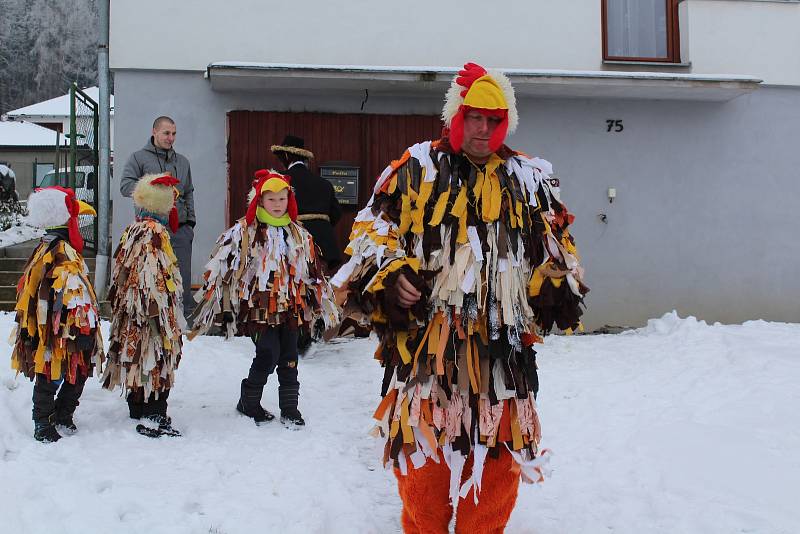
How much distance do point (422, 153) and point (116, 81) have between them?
6143mm

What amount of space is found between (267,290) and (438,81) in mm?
3741

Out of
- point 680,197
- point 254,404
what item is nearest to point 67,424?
point 254,404

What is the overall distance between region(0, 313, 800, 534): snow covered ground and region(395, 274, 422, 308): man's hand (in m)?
1.39

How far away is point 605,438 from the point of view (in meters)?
4.54

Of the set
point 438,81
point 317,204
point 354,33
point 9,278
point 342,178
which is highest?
point 354,33

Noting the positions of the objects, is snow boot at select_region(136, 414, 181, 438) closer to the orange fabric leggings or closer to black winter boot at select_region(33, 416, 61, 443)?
black winter boot at select_region(33, 416, 61, 443)

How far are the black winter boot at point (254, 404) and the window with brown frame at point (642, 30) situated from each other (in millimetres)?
6207

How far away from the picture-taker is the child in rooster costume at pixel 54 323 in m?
3.99

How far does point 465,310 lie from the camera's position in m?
2.53

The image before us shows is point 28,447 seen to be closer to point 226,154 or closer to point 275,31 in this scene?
point 226,154

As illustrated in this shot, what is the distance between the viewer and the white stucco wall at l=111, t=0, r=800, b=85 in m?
7.72

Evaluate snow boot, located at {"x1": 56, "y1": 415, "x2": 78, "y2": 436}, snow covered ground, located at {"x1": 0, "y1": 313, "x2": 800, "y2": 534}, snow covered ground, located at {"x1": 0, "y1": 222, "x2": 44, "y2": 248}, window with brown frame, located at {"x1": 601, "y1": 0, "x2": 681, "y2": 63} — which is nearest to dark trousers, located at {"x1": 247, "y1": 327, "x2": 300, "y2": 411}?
snow covered ground, located at {"x1": 0, "y1": 313, "x2": 800, "y2": 534}

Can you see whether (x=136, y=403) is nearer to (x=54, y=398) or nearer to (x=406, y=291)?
(x=54, y=398)

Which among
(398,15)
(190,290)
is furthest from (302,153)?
(398,15)
